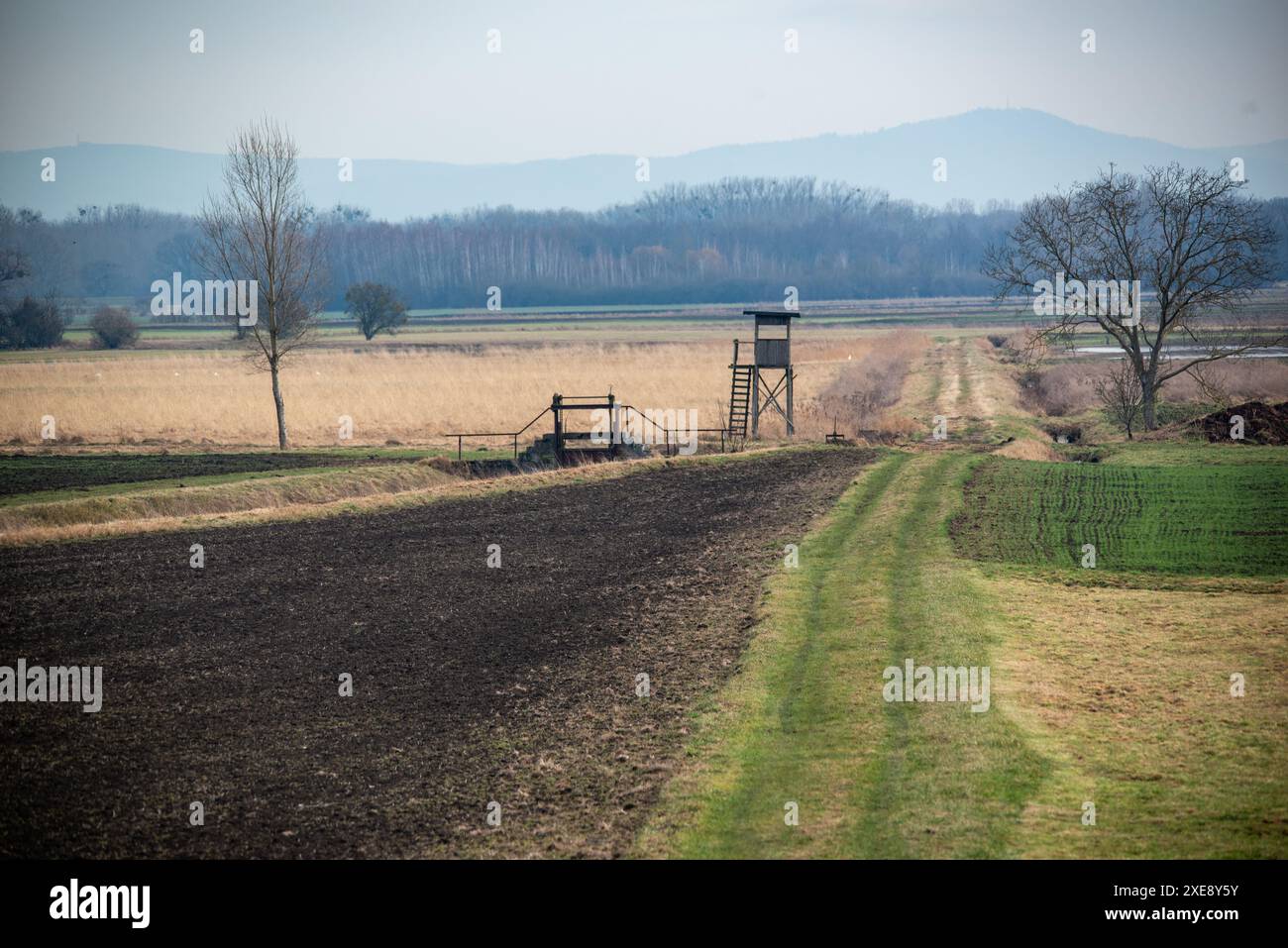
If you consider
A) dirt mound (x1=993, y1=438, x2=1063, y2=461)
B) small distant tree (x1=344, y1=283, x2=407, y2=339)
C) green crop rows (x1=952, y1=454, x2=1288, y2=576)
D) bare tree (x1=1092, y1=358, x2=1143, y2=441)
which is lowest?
green crop rows (x1=952, y1=454, x2=1288, y2=576)

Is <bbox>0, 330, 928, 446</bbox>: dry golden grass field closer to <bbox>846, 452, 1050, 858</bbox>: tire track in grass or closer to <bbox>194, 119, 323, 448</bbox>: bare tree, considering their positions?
<bbox>194, 119, 323, 448</bbox>: bare tree

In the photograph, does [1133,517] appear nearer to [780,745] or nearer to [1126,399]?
[780,745]

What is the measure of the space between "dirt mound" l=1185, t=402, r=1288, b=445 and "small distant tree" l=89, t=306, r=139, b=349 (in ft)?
239

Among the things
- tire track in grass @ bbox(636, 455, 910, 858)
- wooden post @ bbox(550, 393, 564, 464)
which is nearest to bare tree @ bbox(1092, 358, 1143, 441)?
wooden post @ bbox(550, 393, 564, 464)

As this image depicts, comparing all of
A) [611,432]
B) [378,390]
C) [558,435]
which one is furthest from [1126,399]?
[378,390]

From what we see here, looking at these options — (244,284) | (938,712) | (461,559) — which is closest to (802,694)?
(938,712)

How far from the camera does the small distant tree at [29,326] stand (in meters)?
77.7

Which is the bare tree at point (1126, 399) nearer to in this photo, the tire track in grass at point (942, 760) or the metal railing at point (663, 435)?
the metal railing at point (663, 435)

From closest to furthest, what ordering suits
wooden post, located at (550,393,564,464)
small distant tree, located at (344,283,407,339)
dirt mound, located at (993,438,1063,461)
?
dirt mound, located at (993,438,1063,461), wooden post, located at (550,393,564,464), small distant tree, located at (344,283,407,339)

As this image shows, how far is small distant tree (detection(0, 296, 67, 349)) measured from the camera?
77688mm

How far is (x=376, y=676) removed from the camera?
49.0 feet

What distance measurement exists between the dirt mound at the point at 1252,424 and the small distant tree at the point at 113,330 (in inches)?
2873
